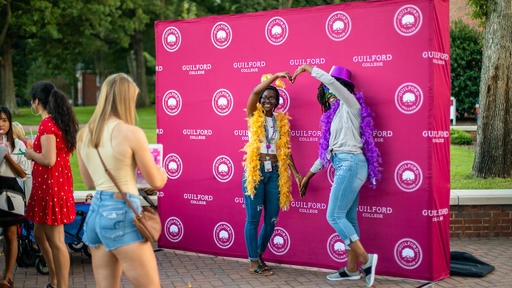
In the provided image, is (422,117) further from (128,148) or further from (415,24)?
(128,148)

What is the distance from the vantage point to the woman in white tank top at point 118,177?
3.53 meters

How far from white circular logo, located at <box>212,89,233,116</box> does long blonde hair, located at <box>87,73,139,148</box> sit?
3361 millimetres

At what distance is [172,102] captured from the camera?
7.47 meters

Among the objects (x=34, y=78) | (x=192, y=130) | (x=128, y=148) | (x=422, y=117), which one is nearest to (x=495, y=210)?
(x=422, y=117)

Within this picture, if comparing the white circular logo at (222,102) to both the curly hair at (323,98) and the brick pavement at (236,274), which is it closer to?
the curly hair at (323,98)

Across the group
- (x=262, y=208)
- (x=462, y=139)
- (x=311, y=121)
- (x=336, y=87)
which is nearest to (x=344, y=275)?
(x=262, y=208)

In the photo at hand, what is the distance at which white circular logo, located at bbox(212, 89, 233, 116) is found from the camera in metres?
7.02

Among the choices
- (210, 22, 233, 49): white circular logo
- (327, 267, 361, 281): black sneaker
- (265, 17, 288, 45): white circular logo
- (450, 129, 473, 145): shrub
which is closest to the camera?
(327, 267, 361, 281): black sneaker

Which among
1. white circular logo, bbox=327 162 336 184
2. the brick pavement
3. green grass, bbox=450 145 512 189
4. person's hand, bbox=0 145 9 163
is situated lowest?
the brick pavement

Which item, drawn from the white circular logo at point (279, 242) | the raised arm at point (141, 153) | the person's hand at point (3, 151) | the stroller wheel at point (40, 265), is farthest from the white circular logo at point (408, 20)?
the stroller wheel at point (40, 265)

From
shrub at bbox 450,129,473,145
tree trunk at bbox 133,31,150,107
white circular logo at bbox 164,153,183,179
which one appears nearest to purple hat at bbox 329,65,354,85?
white circular logo at bbox 164,153,183,179

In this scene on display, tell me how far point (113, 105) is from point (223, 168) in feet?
11.6

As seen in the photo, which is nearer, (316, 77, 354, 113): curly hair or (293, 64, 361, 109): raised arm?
(293, 64, 361, 109): raised arm

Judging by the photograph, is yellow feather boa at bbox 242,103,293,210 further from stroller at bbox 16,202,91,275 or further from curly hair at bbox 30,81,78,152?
stroller at bbox 16,202,91,275
